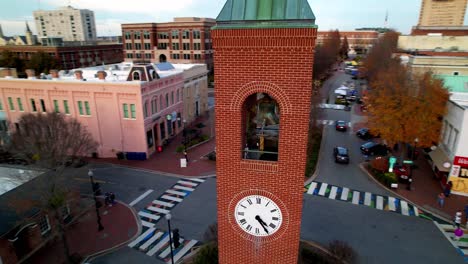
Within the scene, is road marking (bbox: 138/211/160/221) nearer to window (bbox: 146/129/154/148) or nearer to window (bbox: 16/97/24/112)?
window (bbox: 146/129/154/148)

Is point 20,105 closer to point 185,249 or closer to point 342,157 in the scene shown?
point 185,249

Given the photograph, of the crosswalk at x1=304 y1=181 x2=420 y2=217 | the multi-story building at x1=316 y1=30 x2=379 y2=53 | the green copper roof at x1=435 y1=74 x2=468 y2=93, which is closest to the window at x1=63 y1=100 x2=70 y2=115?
the crosswalk at x1=304 y1=181 x2=420 y2=217

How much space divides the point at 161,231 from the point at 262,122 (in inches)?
466

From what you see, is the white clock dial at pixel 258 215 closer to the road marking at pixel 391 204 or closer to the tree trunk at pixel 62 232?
the tree trunk at pixel 62 232

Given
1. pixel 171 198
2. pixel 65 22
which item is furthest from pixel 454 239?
pixel 65 22

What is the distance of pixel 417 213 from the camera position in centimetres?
1928

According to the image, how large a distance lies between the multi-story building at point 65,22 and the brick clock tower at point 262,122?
182523 millimetres

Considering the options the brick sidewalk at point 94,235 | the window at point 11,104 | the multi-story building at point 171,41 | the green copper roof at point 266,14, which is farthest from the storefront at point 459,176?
the multi-story building at point 171,41

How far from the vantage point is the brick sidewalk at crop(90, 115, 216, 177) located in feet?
85.1

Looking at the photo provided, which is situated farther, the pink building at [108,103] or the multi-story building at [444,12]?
the multi-story building at [444,12]

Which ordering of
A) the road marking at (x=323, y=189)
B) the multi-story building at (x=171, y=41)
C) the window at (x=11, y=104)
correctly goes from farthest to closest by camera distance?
1. the multi-story building at (x=171, y=41)
2. the window at (x=11, y=104)
3. the road marking at (x=323, y=189)

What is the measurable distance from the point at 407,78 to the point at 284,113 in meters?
22.7

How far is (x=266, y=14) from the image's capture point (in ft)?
23.6

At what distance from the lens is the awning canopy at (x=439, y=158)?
21553 mm
